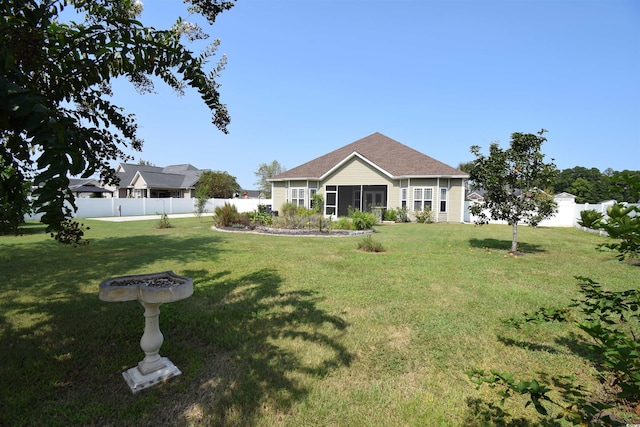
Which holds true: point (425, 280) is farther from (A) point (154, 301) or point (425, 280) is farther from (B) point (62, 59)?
(B) point (62, 59)

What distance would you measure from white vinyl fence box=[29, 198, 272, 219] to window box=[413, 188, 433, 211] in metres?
12.5

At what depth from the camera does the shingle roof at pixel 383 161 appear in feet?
77.6

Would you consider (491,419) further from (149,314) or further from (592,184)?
(592,184)

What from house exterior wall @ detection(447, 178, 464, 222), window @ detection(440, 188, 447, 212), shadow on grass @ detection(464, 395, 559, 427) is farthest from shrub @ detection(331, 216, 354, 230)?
shadow on grass @ detection(464, 395, 559, 427)

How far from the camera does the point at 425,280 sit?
713cm

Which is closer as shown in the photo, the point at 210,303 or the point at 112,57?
the point at 112,57

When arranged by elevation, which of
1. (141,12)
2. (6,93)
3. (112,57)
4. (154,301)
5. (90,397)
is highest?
(141,12)

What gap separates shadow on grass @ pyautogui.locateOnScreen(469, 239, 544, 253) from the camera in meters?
11.7

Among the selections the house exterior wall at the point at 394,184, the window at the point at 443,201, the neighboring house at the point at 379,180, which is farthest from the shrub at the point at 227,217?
the window at the point at 443,201

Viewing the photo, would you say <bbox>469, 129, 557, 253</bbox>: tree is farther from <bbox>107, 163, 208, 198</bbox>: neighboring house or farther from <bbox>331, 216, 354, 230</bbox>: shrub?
<bbox>107, 163, 208, 198</bbox>: neighboring house

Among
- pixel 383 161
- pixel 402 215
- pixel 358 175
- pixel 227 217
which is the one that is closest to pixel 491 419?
pixel 227 217

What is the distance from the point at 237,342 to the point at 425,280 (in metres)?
4.55

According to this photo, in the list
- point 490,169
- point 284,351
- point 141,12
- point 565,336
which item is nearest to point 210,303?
point 284,351

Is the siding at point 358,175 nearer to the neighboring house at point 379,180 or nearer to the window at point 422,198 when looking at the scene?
the neighboring house at point 379,180
